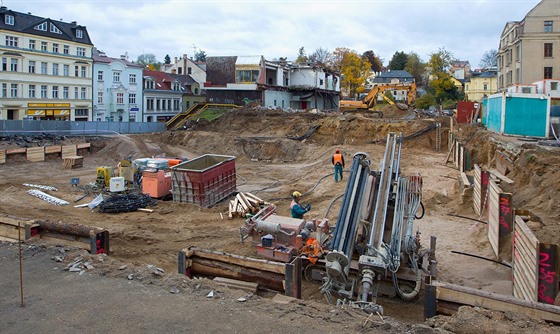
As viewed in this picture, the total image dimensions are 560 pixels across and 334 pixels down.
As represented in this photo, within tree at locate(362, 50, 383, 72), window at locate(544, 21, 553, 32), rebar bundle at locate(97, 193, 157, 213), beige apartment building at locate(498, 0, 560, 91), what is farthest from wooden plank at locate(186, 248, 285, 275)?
Answer: tree at locate(362, 50, 383, 72)

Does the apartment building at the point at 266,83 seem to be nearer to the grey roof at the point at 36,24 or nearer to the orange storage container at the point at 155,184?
the grey roof at the point at 36,24

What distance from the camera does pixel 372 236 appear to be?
335 inches

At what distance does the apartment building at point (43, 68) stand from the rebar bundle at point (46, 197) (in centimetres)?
2544

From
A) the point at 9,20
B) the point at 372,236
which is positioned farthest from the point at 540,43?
the point at 9,20

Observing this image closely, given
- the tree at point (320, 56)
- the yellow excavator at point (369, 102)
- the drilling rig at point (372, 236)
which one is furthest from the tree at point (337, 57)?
the drilling rig at point (372, 236)

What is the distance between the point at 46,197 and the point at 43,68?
30172 millimetres

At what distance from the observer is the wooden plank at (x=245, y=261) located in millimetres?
8047

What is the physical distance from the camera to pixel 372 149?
32.3 m

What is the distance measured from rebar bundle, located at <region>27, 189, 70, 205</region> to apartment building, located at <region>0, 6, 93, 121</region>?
25437 mm

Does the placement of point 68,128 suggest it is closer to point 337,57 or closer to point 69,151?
point 69,151

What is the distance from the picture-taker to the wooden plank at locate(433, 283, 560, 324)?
621 cm

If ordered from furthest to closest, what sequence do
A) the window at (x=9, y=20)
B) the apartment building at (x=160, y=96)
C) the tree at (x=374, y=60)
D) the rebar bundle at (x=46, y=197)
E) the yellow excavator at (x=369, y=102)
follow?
the tree at (x=374, y=60) < the apartment building at (x=160, y=96) < the yellow excavator at (x=369, y=102) < the window at (x=9, y=20) < the rebar bundle at (x=46, y=197)

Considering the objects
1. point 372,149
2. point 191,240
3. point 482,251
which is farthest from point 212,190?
point 372,149

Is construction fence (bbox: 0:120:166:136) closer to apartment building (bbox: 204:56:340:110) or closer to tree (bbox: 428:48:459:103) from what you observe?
apartment building (bbox: 204:56:340:110)
